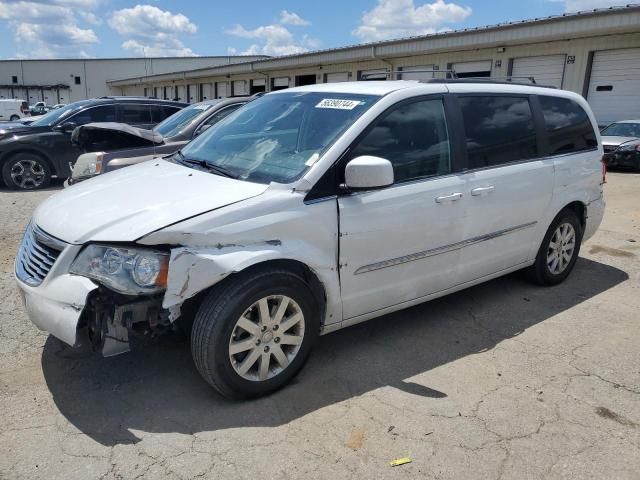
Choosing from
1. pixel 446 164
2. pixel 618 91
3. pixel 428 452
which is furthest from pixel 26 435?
pixel 618 91

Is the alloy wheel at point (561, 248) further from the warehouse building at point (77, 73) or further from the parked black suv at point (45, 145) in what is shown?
the warehouse building at point (77, 73)

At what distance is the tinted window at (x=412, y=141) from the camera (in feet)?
10.8

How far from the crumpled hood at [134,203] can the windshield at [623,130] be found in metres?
14.0

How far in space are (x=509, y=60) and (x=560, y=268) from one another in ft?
49.6

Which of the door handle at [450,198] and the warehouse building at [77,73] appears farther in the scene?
the warehouse building at [77,73]

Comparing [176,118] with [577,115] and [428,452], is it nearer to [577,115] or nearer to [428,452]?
[577,115]

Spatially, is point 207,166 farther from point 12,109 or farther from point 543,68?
point 12,109

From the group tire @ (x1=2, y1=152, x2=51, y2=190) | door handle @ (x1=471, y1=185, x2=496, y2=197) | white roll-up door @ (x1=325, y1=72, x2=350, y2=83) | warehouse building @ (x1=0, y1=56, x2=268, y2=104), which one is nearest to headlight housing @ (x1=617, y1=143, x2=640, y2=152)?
door handle @ (x1=471, y1=185, x2=496, y2=197)

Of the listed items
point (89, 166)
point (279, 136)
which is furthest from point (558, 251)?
point (89, 166)

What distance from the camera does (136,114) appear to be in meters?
10.5

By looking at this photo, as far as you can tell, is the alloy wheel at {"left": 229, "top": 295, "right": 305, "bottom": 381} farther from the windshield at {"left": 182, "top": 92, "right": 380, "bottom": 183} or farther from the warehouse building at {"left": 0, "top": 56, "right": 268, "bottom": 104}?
the warehouse building at {"left": 0, "top": 56, "right": 268, "bottom": 104}

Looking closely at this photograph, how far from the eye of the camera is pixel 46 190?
9.67 metres

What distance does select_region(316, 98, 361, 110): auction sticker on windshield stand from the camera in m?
3.39

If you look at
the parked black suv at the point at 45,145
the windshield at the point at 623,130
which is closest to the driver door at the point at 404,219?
the parked black suv at the point at 45,145
